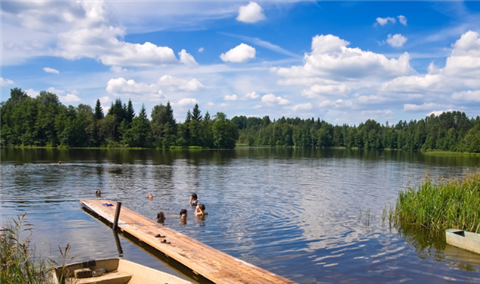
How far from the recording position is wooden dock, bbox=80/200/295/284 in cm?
1124

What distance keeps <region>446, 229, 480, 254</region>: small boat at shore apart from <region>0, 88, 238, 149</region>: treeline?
113m

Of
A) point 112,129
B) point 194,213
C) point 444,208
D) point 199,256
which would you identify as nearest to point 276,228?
point 194,213

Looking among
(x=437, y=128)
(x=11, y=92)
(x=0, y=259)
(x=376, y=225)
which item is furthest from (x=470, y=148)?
(x=11, y=92)

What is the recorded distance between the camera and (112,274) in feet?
36.0

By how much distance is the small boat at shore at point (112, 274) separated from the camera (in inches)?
395

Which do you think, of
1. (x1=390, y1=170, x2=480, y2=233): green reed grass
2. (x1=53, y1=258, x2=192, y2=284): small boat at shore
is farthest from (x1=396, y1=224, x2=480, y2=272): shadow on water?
(x1=53, y1=258, x2=192, y2=284): small boat at shore

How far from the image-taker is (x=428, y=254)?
16.0 metres

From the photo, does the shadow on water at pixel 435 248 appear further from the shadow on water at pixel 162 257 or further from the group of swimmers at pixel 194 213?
the group of swimmers at pixel 194 213

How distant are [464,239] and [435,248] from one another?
1234 millimetres

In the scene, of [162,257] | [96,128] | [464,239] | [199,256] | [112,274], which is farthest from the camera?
[96,128]

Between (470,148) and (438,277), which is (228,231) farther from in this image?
(470,148)

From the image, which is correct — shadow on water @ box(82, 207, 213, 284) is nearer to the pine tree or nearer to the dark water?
the dark water

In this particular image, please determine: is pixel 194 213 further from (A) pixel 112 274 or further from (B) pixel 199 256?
(A) pixel 112 274

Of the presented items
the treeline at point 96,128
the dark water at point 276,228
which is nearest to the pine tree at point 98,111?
the treeline at point 96,128
